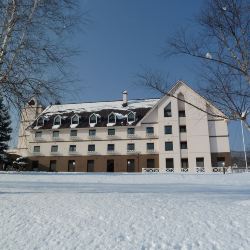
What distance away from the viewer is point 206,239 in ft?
19.7

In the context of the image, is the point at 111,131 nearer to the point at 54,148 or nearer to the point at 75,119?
the point at 75,119

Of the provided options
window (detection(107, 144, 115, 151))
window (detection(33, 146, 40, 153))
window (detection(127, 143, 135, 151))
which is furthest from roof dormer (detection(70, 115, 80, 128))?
window (detection(127, 143, 135, 151))

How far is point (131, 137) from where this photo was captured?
138 ft

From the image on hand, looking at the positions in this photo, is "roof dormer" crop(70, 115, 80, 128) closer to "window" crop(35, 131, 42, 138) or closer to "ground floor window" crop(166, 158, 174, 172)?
"window" crop(35, 131, 42, 138)

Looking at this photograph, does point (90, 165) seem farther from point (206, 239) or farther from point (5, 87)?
point (206, 239)

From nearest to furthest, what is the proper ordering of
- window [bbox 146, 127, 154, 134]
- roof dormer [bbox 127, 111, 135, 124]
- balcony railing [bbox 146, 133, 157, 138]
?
balcony railing [bbox 146, 133, 157, 138] → window [bbox 146, 127, 154, 134] → roof dormer [bbox 127, 111, 135, 124]

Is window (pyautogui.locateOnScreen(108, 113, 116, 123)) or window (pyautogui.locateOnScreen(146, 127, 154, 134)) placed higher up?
window (pyautogui.locateOnScreen(108, 113, 116, 123))

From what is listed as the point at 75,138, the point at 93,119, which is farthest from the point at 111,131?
the point at 75,138

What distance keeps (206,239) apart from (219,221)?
3.55 ft

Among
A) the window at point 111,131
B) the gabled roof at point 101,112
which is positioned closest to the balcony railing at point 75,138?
the gabled roof at point 101,112

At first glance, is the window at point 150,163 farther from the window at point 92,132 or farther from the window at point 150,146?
the window at point 92,132

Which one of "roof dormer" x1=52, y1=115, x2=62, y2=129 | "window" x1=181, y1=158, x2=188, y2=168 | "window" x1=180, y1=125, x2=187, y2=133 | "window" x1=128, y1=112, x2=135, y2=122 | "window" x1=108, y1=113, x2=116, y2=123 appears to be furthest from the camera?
"roof dormer" x1=52, y1=115, x2=62, y2=129

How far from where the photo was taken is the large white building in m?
39.0

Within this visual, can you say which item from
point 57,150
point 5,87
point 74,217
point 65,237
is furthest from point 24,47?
point 57,150
